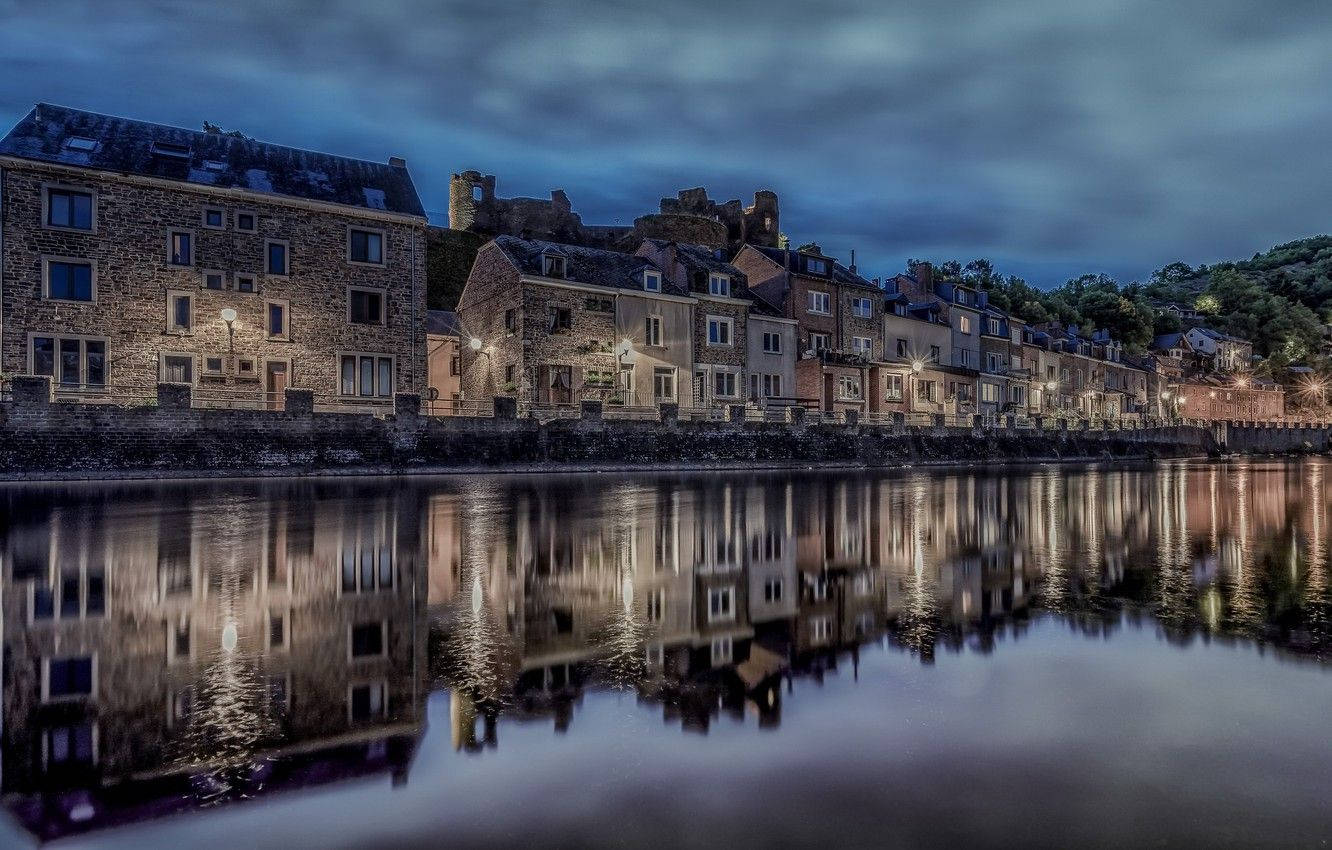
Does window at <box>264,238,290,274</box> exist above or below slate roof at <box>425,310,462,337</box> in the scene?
above

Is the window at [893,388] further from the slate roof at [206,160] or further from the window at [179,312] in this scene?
the window at [179,312]

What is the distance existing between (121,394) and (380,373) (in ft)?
31.8

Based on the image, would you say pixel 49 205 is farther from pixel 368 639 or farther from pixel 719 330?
pixel 368 639

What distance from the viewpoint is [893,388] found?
55.2 metres

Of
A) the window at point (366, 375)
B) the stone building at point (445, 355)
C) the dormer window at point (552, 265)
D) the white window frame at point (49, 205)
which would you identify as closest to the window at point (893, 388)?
the dormer window at point (552, 265)

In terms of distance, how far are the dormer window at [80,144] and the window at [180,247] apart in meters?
4.18

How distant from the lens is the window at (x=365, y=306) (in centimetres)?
3525

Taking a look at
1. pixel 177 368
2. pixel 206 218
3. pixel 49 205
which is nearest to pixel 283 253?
pixel 206 218

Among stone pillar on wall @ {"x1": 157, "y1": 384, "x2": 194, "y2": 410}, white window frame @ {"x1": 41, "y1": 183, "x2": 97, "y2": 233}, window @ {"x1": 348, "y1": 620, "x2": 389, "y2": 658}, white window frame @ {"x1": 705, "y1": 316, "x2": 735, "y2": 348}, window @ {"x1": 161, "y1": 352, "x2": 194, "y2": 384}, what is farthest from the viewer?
white window frame @ {"x1": 705, "y1": 316, "x2": 735, "y2": 348}

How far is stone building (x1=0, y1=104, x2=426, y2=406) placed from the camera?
29.8 m

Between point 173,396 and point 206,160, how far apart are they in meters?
15.2

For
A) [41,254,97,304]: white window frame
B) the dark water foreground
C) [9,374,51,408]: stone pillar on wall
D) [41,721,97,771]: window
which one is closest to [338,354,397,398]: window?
[41,254,97,304]: white window frame

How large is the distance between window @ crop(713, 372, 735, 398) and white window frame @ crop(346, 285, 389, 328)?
1762 centimetres

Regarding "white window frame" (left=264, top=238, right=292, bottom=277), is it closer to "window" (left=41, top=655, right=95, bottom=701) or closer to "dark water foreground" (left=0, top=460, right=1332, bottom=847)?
"dark water foreground" (left=0, top=460, right=1332, bottom=847)
